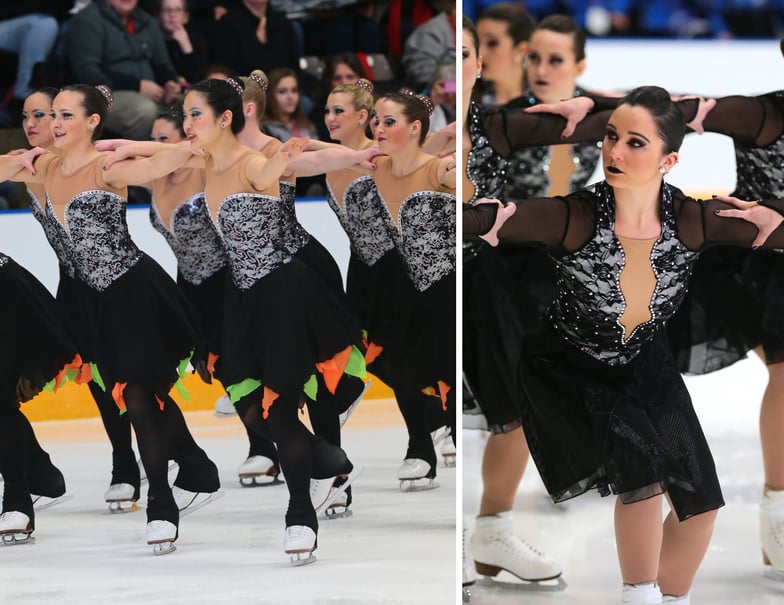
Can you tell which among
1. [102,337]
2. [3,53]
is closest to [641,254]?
[102,337]

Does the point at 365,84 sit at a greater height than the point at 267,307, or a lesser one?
greater

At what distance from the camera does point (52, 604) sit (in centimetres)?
272

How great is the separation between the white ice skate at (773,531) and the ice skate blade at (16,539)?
1.90m

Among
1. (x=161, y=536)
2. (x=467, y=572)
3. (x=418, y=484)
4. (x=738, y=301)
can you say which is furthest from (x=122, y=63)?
(x=738, y=301)

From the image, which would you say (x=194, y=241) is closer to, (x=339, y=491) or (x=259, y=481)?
(x=259, y=481)

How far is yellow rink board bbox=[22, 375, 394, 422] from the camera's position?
2775 mm

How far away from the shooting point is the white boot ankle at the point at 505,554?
3.11 m

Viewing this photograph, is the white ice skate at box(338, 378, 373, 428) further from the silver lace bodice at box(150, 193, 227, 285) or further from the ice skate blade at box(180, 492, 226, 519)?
the silver lace bodice at box(150, 193, 227, 285)

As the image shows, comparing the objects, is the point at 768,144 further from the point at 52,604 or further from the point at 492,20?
the point at 52,604

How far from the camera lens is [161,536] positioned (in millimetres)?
2773

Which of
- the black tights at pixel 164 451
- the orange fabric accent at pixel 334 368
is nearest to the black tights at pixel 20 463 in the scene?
the black tights at pixel 164 451

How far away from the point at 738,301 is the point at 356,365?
1066mm

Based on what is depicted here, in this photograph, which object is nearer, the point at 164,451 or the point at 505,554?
the point at 164,451

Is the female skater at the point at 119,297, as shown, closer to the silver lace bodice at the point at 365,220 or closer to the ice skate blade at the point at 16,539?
the ice skate blade at the point at 16,539
